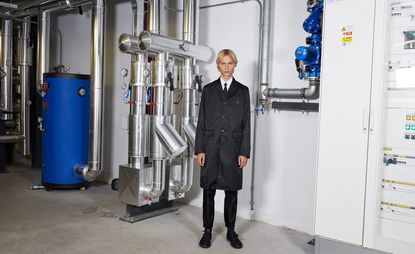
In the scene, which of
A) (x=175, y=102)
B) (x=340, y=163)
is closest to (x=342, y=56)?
(x=340, y=163)

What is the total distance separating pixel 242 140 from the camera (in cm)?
278

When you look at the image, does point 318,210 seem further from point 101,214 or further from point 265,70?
point 101,214

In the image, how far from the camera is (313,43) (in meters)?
2.86

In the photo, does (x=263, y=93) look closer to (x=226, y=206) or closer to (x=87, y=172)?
(x=226, y=206)

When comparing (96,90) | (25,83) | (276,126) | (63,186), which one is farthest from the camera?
(25,83)

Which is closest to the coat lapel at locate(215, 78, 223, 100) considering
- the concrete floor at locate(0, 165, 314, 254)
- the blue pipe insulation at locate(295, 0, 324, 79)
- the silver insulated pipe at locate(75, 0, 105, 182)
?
the blue pipe insulation at locate(295, 0, 324, 79)

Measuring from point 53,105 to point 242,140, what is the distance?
2.53 m

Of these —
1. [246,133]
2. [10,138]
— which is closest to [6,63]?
[10,138]

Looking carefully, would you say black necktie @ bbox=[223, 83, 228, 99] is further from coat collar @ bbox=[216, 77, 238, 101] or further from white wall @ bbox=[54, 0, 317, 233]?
white wall @ bbox=[54, 0, 317, 233]

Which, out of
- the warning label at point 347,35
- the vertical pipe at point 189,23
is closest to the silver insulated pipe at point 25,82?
the vertical pipe at point 189,23

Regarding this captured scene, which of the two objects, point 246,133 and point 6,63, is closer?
point 246,133

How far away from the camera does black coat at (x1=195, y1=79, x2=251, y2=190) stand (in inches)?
108

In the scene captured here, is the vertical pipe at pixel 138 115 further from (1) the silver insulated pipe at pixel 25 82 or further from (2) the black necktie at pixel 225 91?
(1) the silver insulated pipe at pixel 25 82

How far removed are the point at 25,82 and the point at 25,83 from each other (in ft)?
0.05
